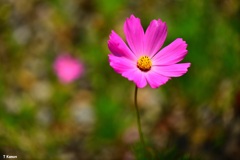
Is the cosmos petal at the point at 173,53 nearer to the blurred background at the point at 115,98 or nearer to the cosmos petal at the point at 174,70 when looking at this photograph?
the cosmos petal at the point at 174,70

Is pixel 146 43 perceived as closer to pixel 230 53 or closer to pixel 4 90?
pixel 230 53

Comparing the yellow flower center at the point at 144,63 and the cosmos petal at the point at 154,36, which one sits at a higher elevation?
the cosmos petal at the point at 154,36

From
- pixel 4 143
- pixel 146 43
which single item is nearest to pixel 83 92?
pixel 4 143

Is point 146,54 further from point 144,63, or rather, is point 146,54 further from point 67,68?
point 67,68

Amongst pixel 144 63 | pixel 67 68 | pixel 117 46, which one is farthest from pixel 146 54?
pixel 67 68

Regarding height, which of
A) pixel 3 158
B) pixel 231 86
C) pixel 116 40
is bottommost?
pixel 116 40

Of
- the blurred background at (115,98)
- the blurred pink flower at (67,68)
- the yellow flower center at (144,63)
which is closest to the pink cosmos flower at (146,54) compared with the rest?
the yellow flower center at (144,63)
